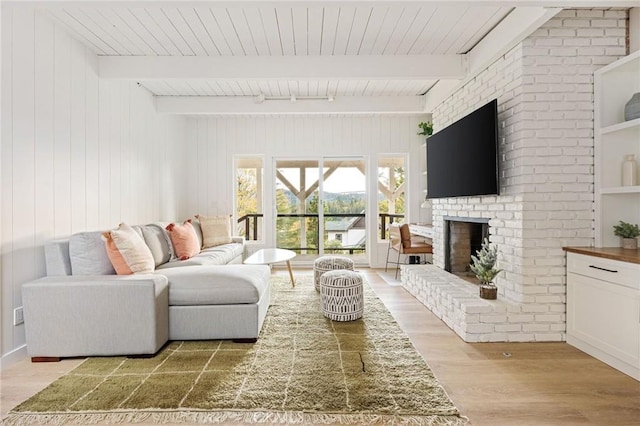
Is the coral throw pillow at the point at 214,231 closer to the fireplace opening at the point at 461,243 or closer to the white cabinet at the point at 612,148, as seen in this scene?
the fireplace opening at the point at 461,243

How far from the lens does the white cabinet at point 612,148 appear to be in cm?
266

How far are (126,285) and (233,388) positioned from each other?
3.38 ft

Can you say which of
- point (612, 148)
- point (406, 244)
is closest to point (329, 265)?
point (406, 244)

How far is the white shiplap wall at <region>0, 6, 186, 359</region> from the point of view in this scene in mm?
2379

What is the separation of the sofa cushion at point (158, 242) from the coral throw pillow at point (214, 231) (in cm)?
84

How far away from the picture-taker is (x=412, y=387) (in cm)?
204

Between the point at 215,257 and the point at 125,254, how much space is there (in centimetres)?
151

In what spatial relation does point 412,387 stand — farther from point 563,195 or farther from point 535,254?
point 563,195

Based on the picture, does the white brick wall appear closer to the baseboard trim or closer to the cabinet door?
the cabinet door

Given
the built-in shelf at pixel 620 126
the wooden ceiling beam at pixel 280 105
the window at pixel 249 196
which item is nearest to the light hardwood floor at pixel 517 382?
the built-in shelf at pixel 620 126

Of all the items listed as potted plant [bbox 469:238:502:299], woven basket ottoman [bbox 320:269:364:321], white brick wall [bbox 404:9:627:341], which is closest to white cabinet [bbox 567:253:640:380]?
white brick wall [bbox 404:9:627:341]

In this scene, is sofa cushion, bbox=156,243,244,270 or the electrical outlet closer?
the electrical outlet

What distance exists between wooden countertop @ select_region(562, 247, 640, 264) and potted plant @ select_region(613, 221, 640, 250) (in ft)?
0.20

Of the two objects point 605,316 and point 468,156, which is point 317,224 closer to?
point 468,156
